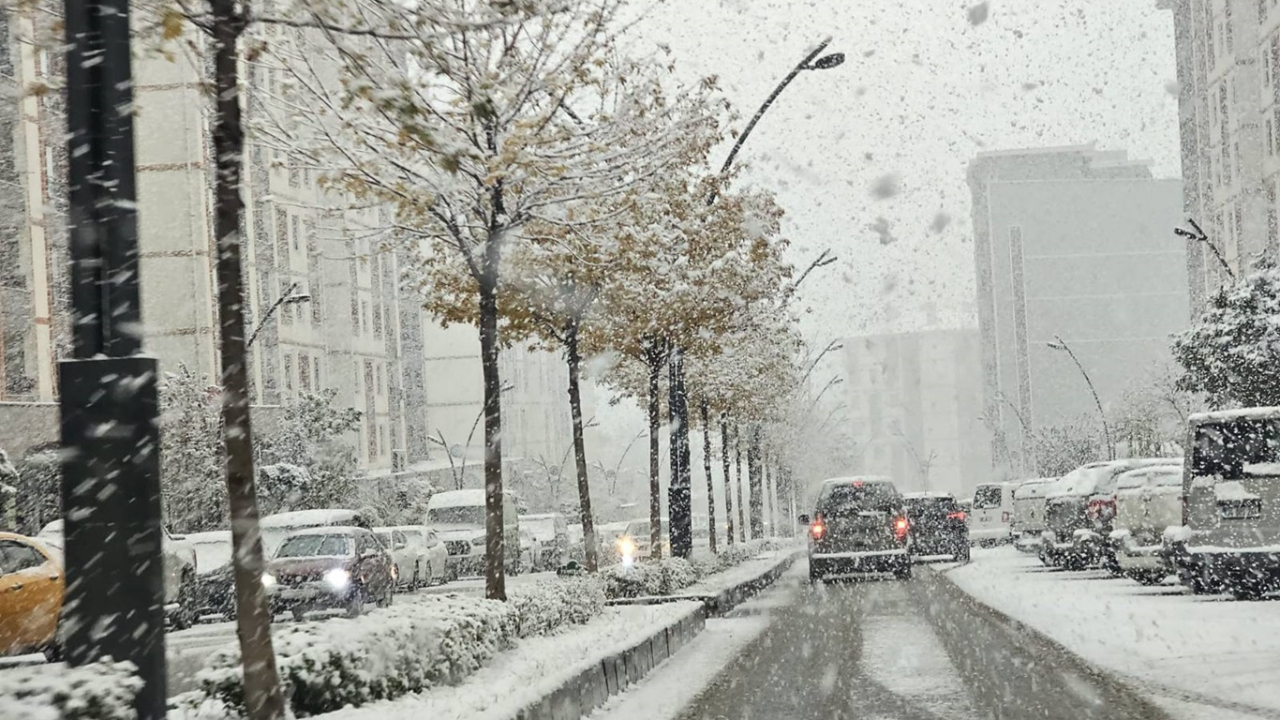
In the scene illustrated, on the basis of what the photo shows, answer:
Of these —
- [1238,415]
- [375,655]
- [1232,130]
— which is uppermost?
[1232,130]

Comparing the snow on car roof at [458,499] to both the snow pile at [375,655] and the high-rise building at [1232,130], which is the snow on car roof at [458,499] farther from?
the high-rise building at [1232,130]

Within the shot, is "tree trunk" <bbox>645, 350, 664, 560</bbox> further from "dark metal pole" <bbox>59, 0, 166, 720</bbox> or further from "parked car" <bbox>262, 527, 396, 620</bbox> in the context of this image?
A: "dark metal pole" <bbox>59, 0, 166, 720</bbox>

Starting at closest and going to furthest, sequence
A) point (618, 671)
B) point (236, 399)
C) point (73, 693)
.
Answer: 1. point (73, 693)
2. point (236, 399)
3. point (618, 671)

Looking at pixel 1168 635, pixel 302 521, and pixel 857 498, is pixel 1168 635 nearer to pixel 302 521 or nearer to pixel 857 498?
pixel 857 498

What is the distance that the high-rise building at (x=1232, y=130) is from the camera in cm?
6488

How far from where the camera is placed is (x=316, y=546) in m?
26.2

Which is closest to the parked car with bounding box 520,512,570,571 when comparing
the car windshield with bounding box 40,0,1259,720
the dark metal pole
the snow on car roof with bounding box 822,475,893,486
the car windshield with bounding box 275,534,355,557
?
the car windshield with bounding box 40,0,1259,720

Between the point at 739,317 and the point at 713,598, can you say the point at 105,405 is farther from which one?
the point at 739,317

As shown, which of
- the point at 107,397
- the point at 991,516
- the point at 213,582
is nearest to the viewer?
the point at 107,397

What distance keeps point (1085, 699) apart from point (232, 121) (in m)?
7.02

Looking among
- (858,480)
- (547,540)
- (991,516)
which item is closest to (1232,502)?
(858,480)

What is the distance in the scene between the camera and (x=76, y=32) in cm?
674

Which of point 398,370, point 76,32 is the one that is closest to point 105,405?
point 76,32

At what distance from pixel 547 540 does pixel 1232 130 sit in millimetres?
40417
